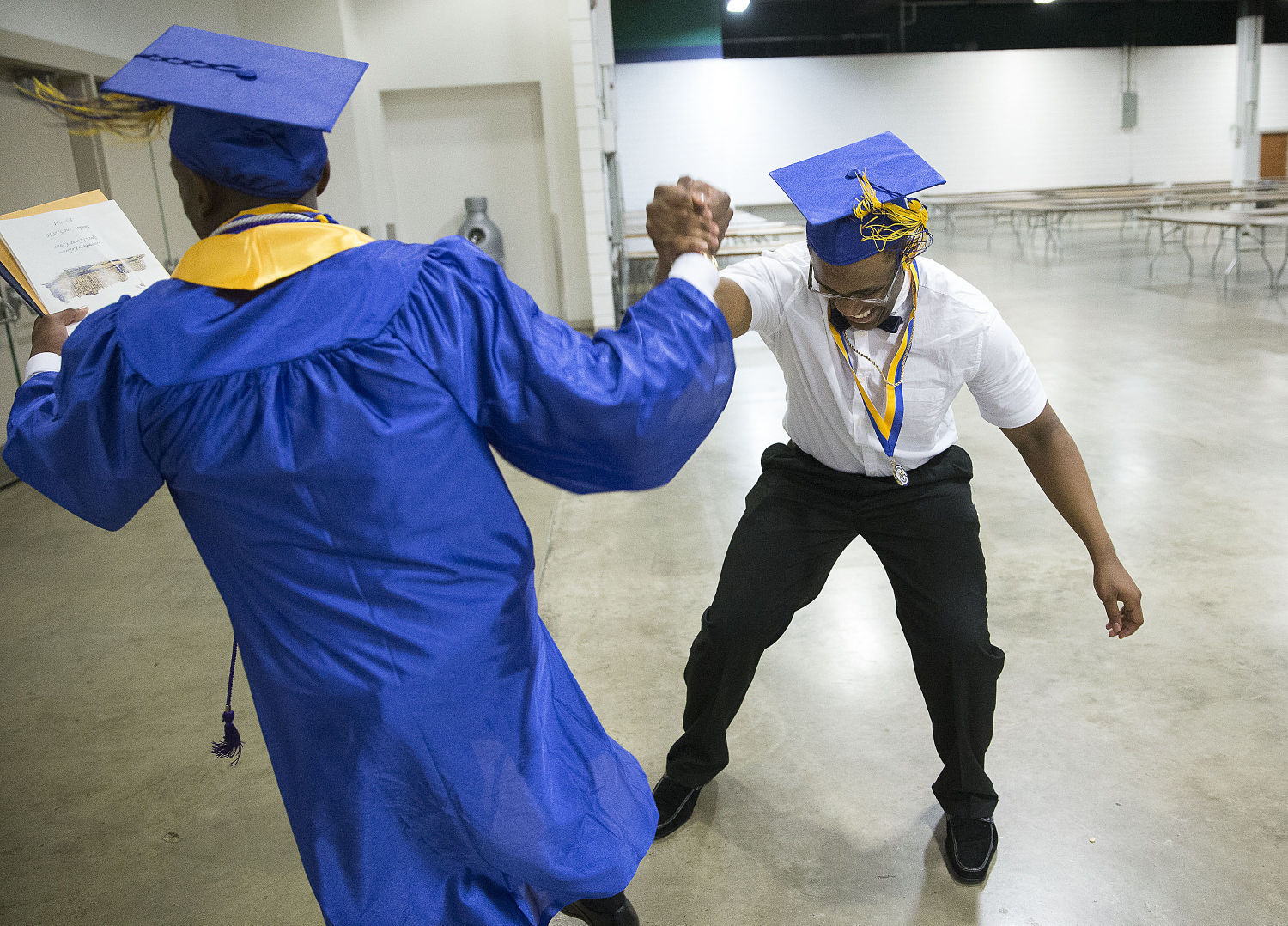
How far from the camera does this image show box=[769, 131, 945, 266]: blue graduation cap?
1627 mm

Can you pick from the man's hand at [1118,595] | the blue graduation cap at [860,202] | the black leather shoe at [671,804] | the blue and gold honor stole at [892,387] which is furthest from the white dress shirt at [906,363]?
the black leather shoe at [671,804]

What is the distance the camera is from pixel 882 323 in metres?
1.79

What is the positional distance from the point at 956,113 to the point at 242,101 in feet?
63.0

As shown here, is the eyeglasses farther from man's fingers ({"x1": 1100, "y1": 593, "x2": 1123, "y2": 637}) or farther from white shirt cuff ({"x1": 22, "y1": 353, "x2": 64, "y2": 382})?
white shirt cuff ({"x1": 22, "y1": 353, "x2": 64, "y2": 382})

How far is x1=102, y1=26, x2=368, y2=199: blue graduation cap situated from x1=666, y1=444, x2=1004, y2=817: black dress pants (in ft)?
3.92

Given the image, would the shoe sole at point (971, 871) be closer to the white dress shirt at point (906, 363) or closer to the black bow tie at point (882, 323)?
the white dress shirt at point (906, 363)

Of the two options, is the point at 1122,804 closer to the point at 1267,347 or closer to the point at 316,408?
the point at 316,408

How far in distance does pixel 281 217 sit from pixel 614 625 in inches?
90.7

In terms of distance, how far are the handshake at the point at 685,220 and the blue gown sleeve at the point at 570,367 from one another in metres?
0.08

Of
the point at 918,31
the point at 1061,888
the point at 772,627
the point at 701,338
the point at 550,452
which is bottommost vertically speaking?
the point at 1061,888

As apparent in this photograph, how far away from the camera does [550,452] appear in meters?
1.07

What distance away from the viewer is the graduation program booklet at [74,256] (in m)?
1.42

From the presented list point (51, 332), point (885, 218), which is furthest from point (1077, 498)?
point (51, 332)

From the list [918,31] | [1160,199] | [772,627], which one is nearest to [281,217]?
[772,627]
